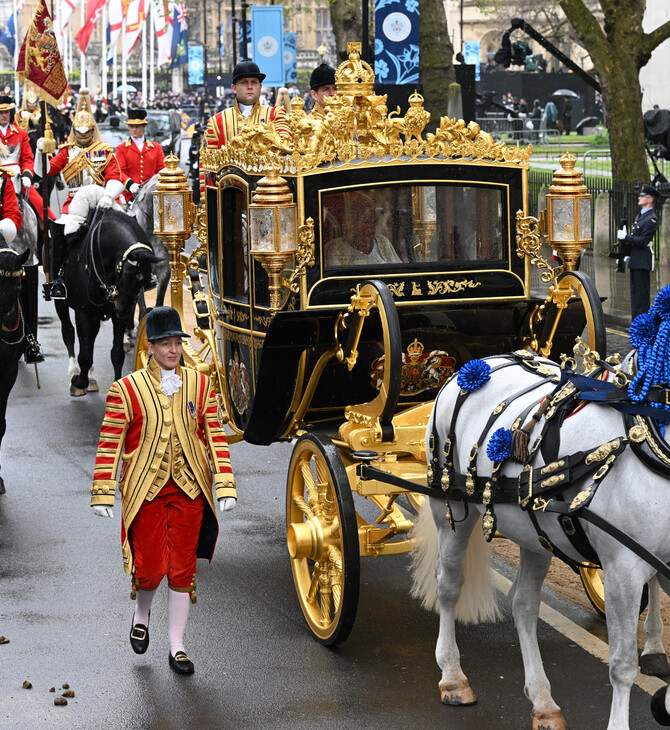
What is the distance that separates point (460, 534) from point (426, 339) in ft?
5.00

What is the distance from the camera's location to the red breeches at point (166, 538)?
602cm

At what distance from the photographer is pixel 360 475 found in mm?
6395

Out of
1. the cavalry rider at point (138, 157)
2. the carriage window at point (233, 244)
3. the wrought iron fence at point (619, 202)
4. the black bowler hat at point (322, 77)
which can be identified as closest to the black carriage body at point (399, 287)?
the carriage window at point (233, 244)

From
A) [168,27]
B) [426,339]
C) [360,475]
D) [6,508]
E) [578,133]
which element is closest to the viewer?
[360,475]

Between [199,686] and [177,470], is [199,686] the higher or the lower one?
the lower one

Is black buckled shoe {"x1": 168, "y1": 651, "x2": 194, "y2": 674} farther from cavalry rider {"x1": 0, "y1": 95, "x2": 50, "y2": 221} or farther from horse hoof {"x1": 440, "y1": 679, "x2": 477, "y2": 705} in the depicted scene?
cavalry rider {"x1": 0, "y1": 95, "x2": 50, "y2": 221}

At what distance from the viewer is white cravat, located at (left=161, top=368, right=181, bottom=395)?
6.06m

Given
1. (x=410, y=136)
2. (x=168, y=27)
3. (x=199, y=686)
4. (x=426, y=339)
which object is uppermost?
(x=168, y=27)

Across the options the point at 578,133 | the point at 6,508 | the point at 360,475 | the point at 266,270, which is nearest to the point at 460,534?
the point at 360,475

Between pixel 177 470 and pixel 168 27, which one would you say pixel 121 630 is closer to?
pixel 177 470

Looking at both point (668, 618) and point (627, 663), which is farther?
point (668, 618)

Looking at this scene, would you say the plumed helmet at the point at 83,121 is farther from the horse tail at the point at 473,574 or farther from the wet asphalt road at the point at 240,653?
the horse tail at the point at 473,574

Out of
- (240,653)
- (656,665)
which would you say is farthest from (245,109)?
(656,665)

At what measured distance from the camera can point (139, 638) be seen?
618cm
